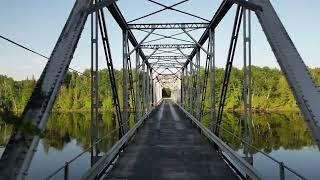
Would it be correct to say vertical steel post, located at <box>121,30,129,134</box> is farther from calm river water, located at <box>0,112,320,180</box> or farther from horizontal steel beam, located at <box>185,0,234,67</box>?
horizontal steel beam, located at <box>185,0,234,67</box>

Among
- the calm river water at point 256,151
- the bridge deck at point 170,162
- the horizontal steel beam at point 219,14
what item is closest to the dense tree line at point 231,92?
the calm river water at point 256,151

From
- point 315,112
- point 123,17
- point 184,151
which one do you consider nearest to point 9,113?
point 315,112

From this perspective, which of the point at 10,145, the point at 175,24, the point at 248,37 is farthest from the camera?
the point at 175,24

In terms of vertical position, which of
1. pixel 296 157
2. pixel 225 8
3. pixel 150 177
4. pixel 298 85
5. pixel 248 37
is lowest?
pixel 296 157

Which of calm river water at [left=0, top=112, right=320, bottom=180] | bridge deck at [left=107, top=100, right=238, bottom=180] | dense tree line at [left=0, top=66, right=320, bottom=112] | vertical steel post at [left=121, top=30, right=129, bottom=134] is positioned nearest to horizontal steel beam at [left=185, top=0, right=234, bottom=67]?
vertical steel post at [left=121, top=30, right=129, bottom=134]

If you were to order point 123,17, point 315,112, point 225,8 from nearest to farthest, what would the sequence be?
point 315,112, point 225,8, point 123,17

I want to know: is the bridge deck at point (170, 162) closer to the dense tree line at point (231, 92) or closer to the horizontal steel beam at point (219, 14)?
the horizontal steel beam at point (219, 14)

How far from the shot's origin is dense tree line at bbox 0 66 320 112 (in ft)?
372

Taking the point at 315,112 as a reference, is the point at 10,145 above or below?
below

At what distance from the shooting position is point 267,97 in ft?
373

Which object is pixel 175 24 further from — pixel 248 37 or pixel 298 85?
pixel 298 85

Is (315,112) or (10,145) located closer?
(10,145)

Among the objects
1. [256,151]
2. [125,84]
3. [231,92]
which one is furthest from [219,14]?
[231,92]

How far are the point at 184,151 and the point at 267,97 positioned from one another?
341 ft
